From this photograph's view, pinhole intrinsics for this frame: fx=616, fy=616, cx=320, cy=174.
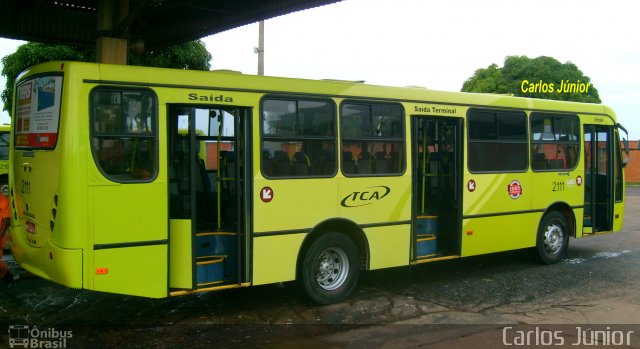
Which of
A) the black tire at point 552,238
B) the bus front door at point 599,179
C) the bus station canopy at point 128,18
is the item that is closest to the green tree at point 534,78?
the bus front door at point 599,179

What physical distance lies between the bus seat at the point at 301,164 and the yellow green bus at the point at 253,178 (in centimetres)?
2

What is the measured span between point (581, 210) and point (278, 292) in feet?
19.0

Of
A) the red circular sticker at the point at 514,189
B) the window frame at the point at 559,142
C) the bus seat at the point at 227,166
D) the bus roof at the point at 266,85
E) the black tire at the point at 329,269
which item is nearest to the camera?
the bus roof at the point at 266,85

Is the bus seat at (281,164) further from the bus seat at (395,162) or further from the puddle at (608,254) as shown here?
the puddle at (608,254)

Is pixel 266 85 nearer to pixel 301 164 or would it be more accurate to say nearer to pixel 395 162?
pixel 301 164

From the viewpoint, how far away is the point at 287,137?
7.22 m

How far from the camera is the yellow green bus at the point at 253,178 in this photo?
5.99m

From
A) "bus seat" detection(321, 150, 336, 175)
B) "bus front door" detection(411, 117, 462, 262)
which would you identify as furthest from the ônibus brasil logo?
"bus front door" detection(411, 117, 462, 262)

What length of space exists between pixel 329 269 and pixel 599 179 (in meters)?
6.18

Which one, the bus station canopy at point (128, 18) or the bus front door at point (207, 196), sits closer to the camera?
the bus front door at point (207, 196)

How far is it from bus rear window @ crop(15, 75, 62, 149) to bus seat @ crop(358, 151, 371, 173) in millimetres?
3616

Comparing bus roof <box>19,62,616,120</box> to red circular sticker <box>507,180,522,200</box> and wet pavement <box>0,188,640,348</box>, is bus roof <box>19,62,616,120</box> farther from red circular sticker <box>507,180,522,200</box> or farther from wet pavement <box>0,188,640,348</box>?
wet pavement <box>0,188,640,348</box>

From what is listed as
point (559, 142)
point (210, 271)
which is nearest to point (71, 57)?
point (210, 271)

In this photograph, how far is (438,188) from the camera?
9.24 m
